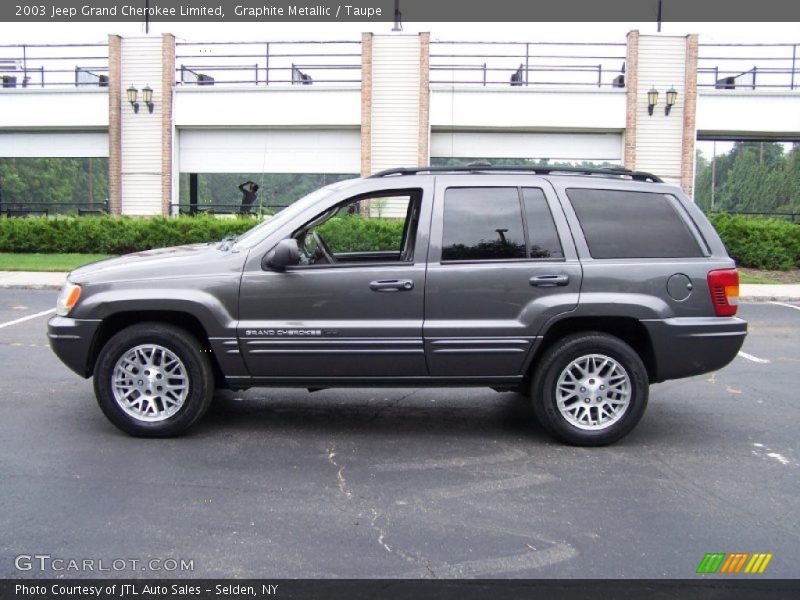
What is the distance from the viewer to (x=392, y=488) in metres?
5.02

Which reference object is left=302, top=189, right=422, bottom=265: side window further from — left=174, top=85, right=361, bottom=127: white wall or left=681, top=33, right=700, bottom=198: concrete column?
left=681, top=33, right=700, bottom=198: concrete column

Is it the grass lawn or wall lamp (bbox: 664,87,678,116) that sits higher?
wall lamp (bbox: 664,87,678,116)

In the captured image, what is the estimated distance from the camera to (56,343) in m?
5.93

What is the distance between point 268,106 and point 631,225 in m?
21.7

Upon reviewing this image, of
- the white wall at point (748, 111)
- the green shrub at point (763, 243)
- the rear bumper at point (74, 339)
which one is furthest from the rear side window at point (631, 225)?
the white wall at point (748, 111)

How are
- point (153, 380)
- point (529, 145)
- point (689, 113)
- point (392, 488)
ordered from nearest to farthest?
point (392, 488)
point (153, 380)
point (689, 113)
point (529, 145)

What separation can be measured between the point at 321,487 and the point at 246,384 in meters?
1.23

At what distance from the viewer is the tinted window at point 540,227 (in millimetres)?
5902

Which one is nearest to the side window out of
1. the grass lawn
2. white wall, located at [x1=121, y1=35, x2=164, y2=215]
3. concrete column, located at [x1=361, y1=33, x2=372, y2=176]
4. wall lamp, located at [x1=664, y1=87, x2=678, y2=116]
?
the grass lawn

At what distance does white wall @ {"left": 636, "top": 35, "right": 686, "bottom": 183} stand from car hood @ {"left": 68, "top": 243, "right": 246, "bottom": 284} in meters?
21.9

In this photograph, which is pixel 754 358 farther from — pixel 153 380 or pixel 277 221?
pixel 153 380

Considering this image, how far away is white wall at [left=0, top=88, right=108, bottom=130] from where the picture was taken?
26.8 metres

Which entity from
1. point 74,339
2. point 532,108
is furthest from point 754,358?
point 532,108
